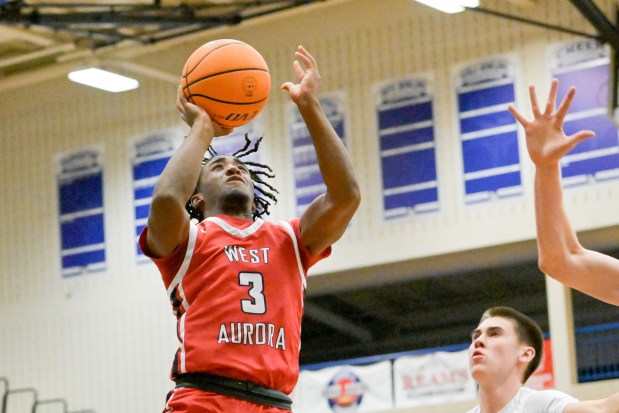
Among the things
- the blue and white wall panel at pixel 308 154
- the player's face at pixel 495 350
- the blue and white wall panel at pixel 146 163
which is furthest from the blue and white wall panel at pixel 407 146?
the player's face at pixel 495 350

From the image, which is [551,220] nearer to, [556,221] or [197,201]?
[556,221]

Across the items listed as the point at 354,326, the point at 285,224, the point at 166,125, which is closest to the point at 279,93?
the point at 166,125

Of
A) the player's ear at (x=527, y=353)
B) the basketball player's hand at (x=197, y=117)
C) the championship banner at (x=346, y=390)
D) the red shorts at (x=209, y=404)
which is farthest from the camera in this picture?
the championship banner at (x=346, y=390)

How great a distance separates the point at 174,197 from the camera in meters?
5.58

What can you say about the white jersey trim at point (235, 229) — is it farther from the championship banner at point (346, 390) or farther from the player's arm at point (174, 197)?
the championship banner at point (346, 390)

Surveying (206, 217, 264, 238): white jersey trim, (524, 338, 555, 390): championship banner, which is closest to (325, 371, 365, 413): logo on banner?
(524, 338, 555, 390): championship banner

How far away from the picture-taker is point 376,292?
2288 cm

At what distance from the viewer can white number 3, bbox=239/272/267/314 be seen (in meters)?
5.66

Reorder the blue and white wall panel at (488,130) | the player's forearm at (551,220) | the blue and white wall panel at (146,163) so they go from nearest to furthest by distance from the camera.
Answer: the player's forearm at (551,220), the blue and white wall panel at (488,130), the blue and white wall panel at (146,163)

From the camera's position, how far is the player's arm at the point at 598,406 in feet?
19.2

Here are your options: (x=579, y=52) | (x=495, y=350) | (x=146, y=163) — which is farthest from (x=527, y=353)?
(x=146, y=163)

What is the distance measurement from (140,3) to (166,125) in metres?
2.33

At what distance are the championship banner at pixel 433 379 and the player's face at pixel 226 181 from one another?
10.4 m

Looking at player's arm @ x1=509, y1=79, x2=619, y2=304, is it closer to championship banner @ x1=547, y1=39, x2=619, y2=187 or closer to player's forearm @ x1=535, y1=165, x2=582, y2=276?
player's forearm @ x1=535, y1=165, x2=582, y2=276
